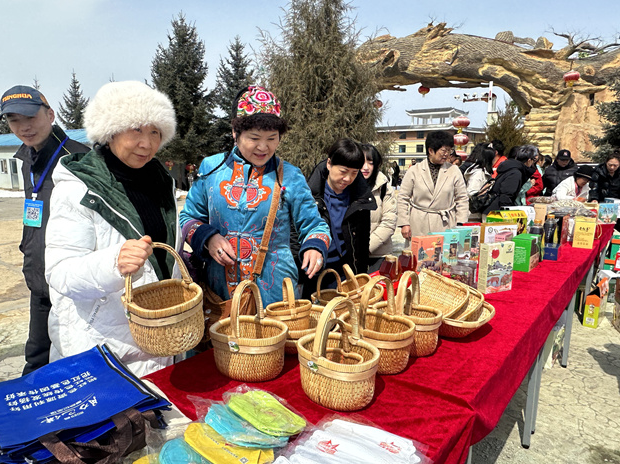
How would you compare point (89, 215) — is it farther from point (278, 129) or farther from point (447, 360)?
point (447, 360)

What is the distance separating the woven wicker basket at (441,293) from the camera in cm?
180

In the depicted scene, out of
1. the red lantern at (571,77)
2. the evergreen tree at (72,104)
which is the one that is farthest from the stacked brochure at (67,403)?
the evergreen tree at (72,104)

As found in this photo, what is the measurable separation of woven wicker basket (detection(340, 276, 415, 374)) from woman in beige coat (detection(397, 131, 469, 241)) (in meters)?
2.54

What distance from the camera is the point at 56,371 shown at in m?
1.04

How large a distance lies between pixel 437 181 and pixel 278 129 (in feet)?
8.44

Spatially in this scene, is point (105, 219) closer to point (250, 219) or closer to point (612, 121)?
point (250, 219)

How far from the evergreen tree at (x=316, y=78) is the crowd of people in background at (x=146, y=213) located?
11.1 feet

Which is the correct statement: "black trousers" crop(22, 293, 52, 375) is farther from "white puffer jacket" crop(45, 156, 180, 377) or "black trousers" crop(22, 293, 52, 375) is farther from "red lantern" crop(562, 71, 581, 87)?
"red lantern" crop(562, 71, 581, 87)

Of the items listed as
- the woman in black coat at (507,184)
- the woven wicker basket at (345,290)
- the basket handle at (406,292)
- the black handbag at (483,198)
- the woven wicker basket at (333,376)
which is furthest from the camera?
the black handbag at (483,198)

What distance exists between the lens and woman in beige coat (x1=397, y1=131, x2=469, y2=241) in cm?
386

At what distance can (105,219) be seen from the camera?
129cm

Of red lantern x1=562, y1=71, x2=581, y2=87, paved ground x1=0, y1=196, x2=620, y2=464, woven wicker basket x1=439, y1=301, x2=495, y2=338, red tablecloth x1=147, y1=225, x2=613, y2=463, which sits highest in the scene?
red lantern x1=562, y1=71, x2=581, y2=87

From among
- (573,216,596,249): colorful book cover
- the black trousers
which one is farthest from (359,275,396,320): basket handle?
(573,216,596,249): colorful book cover

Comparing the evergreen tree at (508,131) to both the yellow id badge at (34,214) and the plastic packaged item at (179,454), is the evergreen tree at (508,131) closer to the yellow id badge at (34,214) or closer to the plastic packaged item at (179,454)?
the yellow id badge at (34,214)
